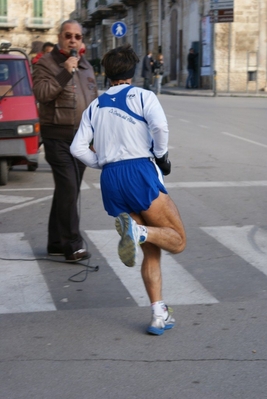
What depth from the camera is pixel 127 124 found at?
5125mm

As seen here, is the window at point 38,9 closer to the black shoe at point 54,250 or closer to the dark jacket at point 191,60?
the dark jacket at point 191,60

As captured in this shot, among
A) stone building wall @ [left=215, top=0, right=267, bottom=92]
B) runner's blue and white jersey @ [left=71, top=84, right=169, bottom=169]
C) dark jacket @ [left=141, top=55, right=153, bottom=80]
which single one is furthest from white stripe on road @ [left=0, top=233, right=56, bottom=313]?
stone building wall @ [left=215, top=0, right=267, bottom=92]

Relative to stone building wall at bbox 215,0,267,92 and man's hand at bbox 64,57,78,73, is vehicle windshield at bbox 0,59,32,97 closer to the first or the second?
man's hand at bbox 64,57,78,73

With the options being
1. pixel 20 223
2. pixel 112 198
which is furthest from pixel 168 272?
pixel 20 223

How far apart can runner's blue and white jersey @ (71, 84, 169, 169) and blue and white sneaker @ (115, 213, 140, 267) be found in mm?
410

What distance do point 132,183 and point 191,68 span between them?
1506 inches

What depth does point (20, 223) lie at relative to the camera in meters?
9.03

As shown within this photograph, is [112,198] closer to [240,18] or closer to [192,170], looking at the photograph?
[192,170]

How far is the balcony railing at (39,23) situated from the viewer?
75.2 metres

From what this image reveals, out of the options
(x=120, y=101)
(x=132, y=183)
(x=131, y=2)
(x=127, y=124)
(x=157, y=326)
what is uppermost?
(x=120, y=101)

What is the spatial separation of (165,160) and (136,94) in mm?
436

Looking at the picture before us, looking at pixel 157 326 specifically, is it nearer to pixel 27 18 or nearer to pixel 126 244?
pixel 126 244

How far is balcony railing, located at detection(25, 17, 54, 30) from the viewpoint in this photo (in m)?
75.2

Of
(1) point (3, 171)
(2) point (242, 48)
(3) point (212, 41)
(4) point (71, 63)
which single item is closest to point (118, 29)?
(3) point (212, 41)
